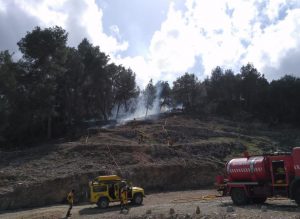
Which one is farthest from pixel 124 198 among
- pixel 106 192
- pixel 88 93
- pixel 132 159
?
pixel 88 93

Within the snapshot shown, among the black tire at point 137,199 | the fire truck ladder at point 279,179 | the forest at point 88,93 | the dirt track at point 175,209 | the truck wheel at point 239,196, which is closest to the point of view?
the dirt track at point 175,209

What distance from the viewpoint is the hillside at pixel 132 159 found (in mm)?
39031

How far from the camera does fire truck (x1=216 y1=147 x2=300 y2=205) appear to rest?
24.6m

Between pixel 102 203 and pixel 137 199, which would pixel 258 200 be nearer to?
pixel 137 199

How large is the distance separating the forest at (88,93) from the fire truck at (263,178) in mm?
29223

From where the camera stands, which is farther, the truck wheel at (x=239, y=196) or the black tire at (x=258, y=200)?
the black tire at (x=258, y=200)

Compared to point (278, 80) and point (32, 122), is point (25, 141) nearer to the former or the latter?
point (32, 122)

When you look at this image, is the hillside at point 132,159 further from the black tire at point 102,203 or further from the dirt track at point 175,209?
the black tire at point 102,203

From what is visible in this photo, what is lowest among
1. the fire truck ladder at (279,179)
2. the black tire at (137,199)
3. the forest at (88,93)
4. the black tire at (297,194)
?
the black tire at (137,199)

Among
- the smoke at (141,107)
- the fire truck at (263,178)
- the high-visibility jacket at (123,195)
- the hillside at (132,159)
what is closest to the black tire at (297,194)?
the fire truck at (263,178)

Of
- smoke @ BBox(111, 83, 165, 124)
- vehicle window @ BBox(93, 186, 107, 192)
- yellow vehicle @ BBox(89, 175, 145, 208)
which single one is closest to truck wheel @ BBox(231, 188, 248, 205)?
yellow vehicle @ BBox(89, 175, 145, 208)

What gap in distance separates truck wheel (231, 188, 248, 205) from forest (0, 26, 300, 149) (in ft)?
96.5

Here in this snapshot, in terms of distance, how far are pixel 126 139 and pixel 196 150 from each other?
8521 millimetres

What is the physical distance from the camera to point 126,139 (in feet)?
177
